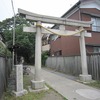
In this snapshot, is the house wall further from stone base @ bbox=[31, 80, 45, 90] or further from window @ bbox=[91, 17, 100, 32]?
stone base @ bbox=[31, 80, 45, 90]

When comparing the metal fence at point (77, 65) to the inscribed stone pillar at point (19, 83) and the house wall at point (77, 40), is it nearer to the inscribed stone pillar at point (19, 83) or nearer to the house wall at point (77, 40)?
the house wall at point (77, 40)

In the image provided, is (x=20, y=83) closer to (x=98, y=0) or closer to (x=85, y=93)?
(x=85, y=93)

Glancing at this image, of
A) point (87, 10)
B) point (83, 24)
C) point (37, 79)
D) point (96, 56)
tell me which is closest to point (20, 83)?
point (37, 79)

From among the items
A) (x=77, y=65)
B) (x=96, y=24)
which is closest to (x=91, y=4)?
(x=96, y=24)

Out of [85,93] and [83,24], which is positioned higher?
[83,24]

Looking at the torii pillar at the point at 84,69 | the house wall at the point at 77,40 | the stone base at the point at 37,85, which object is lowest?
the stone base at the point at 37,85

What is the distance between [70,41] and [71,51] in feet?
3.91

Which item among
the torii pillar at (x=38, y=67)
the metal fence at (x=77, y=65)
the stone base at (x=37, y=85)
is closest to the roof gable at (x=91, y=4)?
the metal fence at (x=77, y=65)

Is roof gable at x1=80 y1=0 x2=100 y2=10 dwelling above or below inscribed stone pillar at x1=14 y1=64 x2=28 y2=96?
above

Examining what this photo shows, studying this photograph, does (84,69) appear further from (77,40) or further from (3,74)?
(77,40)

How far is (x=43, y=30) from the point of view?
30.4 feet

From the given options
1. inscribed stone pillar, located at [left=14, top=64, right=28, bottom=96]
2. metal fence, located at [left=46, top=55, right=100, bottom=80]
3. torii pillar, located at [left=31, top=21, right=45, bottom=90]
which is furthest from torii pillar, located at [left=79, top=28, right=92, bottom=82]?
inscribed stone pillar, located at [left=14, top=64, right=28, bottom=96]

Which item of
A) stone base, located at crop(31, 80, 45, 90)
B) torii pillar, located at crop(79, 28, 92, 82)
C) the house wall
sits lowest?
stone base, located at crop(31, 80, 45, 90)

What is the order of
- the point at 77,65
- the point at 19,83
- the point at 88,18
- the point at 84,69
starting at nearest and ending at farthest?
the point at 19,83
the point at 84,69
the point at 77,65
the point at 88,18
